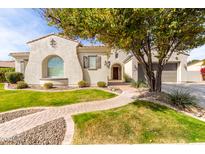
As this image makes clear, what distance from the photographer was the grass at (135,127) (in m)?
5.39

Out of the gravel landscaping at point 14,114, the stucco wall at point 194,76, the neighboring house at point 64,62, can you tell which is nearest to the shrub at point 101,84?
the neighboring house at point 64,62

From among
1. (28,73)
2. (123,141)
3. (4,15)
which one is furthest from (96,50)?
(123,141)

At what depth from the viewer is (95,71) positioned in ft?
52.3

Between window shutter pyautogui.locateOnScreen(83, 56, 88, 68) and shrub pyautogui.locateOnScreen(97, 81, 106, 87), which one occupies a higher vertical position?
window shutter pyautogui.locateOnScreen(83, 56, 88, 68)

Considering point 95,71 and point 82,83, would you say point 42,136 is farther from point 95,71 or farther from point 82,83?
point 95,71

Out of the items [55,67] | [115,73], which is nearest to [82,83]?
[55,67]

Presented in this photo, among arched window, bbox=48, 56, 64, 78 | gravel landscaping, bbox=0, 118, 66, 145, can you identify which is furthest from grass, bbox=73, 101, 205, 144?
arched window, bbox=48, 56, 64, 78

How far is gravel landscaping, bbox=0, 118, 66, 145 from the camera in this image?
5191 mm

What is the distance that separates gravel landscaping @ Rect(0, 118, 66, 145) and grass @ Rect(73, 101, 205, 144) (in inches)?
25.2

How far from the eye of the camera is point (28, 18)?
867 centimetres

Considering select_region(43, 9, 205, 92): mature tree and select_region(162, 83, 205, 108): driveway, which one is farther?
select_region(162, 83, 205, 108): driveway

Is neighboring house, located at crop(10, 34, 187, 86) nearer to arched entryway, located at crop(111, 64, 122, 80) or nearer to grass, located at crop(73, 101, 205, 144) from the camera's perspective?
grass, located at crop(73, 101, 205, 144)

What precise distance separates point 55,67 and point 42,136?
1183cm
